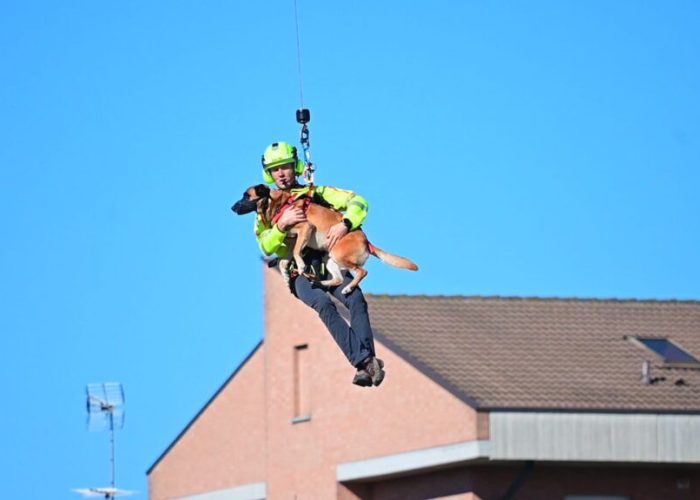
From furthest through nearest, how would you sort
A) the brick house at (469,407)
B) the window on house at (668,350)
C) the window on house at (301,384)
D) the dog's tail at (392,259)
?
the window on house at (301,384) < the window on house at (668,350) < the brick house at (469,407) < the dog's tail at (392,259)

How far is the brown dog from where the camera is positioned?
23.3 meters

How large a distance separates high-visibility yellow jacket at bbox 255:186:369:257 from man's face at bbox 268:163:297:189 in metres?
→ 0.08

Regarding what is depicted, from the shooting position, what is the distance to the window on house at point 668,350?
52969 mm

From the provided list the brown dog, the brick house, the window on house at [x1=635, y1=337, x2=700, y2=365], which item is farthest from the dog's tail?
the window on house at [x1=635, y1=337, x2=700, y2=365]

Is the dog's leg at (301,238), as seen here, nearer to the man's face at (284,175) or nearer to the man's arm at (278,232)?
the man's arm at (278,232)

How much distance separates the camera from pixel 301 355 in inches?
2181

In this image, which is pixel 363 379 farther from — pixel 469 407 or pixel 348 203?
pixel 469 407

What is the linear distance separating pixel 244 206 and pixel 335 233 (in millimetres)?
893

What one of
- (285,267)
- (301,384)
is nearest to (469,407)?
(301,384)

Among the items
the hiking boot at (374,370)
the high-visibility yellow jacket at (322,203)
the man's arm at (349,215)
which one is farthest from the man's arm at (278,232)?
the hiking boot at (374,370)

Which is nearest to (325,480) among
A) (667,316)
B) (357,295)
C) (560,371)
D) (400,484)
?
(400,484)

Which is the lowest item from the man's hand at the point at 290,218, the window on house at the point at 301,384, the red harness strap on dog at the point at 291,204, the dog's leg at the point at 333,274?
the dog's leg at the point at 333,274

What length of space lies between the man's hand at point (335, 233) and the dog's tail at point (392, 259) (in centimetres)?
28

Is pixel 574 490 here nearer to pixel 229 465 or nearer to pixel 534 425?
pixel 534 425
